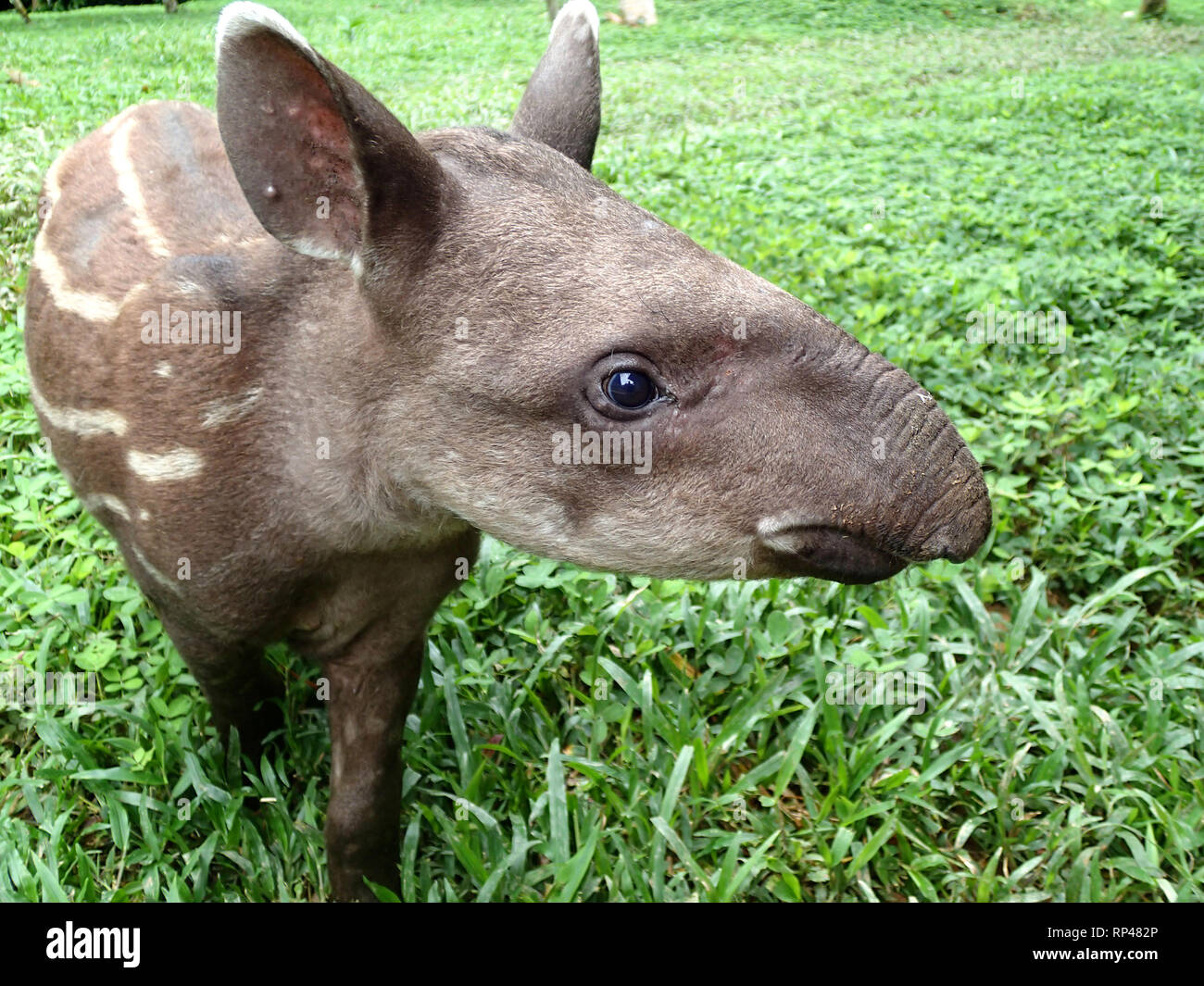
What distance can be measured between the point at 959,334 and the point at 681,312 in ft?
11.6

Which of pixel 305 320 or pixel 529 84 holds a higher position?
pixel 529 84

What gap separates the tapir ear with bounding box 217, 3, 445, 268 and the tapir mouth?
87 centimetres

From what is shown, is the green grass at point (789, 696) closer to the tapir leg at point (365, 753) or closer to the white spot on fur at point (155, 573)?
the tapir leg at point (365, 753)

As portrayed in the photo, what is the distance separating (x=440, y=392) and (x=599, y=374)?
0.32 m

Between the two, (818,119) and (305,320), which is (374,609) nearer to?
(305,320)

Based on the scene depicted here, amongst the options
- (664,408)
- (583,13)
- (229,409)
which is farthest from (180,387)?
(583,13)

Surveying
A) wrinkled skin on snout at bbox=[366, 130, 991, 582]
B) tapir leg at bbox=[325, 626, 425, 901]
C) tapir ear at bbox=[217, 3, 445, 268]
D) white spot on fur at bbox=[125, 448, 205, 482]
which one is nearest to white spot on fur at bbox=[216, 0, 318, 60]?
tapir ear at bbox=[217, 3, 445, 268]

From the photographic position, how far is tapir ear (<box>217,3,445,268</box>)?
184 centimetres

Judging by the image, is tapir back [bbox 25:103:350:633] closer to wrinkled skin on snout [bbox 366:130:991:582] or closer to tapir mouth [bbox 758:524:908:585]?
wrinkled skin on snout [bbox 366:130:991:582]

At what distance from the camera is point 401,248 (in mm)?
2047

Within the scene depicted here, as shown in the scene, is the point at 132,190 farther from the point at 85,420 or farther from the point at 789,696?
the point at 789,696

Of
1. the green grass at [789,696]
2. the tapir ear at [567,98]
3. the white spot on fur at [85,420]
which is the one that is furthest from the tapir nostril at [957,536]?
the white spot on fur at [85,420]
